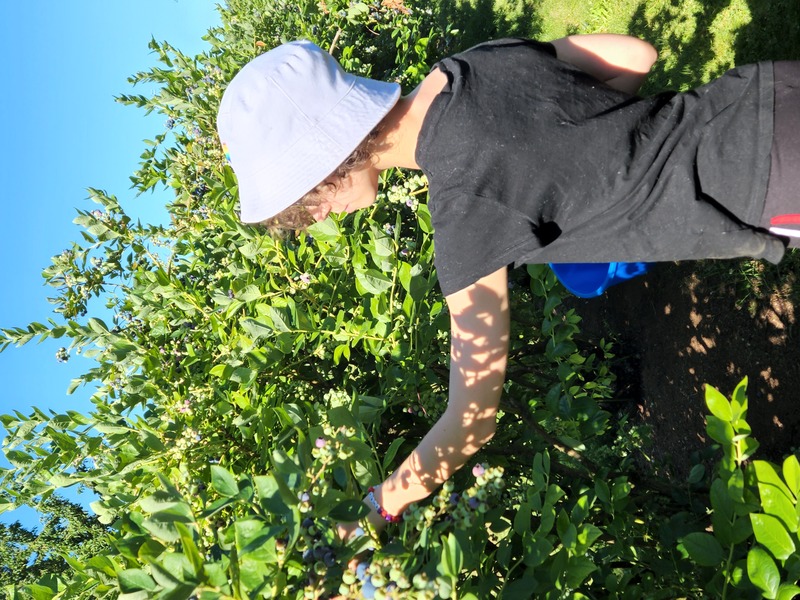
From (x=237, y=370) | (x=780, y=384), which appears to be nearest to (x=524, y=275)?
(x=780, y=384)

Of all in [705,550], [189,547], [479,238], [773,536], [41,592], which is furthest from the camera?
[41,592]

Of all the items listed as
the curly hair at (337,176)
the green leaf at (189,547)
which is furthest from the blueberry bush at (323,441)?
the curly hair at (337,176)

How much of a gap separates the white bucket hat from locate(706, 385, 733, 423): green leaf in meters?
0.85

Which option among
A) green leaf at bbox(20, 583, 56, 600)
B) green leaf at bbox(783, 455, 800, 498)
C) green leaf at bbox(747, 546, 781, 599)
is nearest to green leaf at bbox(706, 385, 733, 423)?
green leaf at bbox(783, 455, 800, 498)

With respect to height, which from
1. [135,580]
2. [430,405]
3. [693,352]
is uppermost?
[135,580]

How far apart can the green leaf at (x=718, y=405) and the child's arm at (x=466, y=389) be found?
0.39 meters

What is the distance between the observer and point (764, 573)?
0.93m

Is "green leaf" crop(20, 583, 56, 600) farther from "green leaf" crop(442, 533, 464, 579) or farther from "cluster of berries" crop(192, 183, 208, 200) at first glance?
"cluster of berries" crop(192, 183, 208, 200)

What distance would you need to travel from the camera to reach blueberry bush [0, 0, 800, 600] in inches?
38.0

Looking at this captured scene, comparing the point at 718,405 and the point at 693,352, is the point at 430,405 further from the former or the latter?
the point at 693,352

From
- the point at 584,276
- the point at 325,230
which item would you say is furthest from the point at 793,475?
the point at 325,230

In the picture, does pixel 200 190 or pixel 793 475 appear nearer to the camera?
pixel 793 475

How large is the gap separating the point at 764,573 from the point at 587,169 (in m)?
0.77

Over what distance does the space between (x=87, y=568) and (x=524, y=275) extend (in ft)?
6.87
